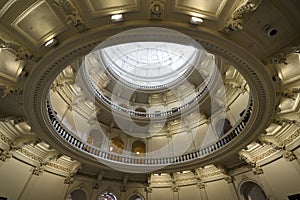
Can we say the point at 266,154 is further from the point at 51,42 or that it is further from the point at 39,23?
the point at 39,23

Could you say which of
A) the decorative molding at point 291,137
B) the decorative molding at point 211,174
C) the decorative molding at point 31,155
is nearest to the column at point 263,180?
the decorative molding at point 291,137

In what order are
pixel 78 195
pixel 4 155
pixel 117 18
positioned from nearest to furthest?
pixel 117 18
pixel 4 155
pixel 78 195

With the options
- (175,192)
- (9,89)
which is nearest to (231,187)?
(175,192)

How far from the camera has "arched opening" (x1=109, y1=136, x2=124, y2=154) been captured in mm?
17203

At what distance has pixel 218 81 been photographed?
48.0 feet

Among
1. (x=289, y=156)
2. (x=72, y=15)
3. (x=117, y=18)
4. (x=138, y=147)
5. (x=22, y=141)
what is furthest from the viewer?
(x=138, y=147)

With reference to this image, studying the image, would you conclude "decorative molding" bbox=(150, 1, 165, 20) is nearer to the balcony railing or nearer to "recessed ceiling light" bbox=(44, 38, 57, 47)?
"recessed ceiling light" bbox=(44, 38, 57, 47)

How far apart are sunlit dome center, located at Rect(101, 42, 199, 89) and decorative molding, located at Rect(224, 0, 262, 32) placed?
41.8 ft

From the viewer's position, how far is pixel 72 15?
632 cm

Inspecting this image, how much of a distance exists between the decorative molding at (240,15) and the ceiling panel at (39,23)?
18.4 feet

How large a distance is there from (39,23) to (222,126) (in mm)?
13736

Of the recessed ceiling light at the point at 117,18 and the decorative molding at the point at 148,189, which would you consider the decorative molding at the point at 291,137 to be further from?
the recessed ceiling light at the point at 117,18

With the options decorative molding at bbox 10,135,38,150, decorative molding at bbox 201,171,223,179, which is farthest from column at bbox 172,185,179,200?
decorative molding at bbox 10,135,38,150

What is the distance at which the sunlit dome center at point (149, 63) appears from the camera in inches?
807
